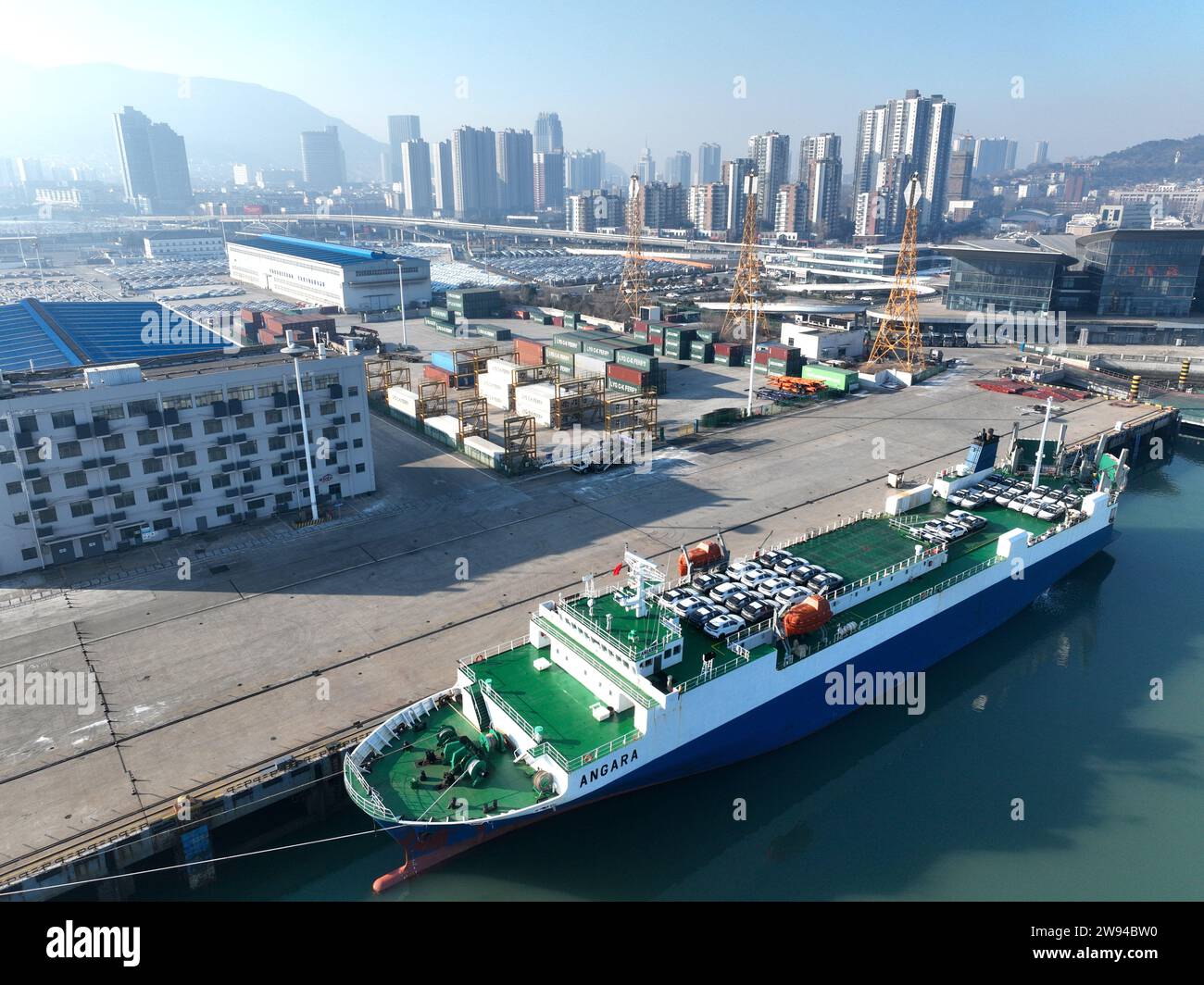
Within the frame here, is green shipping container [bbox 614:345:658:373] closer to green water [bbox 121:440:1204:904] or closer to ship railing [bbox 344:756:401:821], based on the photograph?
green water [bbox 121:440:1204:904]

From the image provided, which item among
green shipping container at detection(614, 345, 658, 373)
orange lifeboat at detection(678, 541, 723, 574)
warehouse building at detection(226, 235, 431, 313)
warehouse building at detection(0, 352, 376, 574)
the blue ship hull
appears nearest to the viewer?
the blue ship hull

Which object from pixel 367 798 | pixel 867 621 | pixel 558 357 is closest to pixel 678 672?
pixel 867 621

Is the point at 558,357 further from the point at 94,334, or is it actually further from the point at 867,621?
the point at 867,621

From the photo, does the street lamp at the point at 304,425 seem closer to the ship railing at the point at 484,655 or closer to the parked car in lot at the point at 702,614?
the ship railing at the point at 484,655

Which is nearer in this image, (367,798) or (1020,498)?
(367,798)

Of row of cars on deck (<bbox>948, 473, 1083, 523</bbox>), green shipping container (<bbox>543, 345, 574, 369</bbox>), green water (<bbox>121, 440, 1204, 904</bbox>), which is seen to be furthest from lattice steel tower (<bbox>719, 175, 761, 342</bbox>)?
green water (<bbox>121, 440, 1204, 904</bbox>)

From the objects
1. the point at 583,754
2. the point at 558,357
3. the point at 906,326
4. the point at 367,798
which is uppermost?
the point at 906,326
